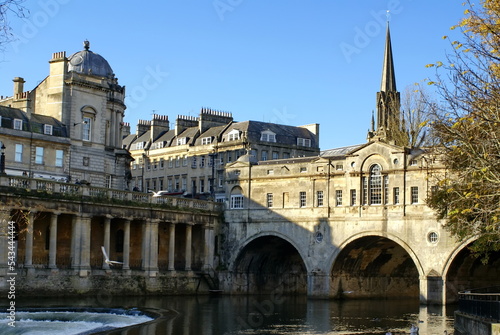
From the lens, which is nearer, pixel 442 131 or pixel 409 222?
pixel 442 131

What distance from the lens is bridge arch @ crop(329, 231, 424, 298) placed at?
195 feet

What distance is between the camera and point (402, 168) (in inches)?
2233

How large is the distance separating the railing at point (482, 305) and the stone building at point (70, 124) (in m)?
37.6

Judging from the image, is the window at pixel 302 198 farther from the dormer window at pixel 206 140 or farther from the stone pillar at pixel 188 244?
the dormer window at pixel 206 140

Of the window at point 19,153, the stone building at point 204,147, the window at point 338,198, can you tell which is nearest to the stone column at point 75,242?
the window at point 19,153

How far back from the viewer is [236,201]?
66000mm

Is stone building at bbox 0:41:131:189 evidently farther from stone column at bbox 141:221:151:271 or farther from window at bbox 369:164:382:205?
window at bbox 369:164:382:205

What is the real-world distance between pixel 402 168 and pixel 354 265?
9578mm

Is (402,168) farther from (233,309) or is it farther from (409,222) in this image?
(233,309)

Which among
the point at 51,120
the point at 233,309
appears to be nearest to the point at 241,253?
the point at 233,309

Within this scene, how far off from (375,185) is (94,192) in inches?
798

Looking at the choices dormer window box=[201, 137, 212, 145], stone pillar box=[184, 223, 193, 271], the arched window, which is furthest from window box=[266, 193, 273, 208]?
dormer window box=[201, 137, 212, 145]

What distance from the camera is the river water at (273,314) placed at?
1538 inches

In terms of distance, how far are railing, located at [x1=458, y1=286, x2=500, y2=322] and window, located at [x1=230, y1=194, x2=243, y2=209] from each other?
105ft
